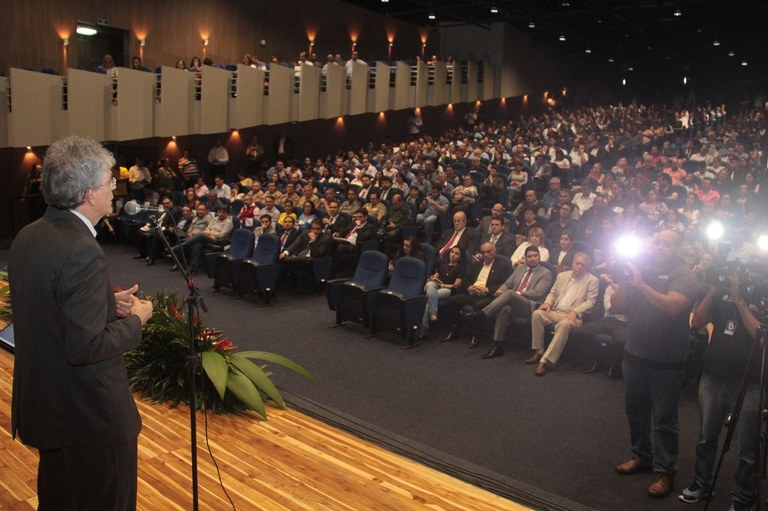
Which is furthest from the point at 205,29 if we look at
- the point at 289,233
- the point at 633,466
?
the point at 633,466

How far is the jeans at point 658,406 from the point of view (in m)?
3.84

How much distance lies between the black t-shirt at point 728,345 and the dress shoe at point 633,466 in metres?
0.83

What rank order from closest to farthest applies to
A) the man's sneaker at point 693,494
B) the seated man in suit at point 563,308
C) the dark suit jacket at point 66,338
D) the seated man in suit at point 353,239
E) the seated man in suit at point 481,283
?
the dark suit jacket at point 66,338, the man's sneaker at point 693,494, the seated man in suit at point 563,308, the seated man in suit at point 481,283, the seated man in suit at point 353,239

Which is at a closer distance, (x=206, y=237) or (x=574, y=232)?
(x=574, y=232)

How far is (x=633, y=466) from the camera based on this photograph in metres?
4.11

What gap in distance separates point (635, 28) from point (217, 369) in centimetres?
2106

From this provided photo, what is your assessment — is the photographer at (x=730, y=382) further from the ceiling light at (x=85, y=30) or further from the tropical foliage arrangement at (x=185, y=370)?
the ceiling light at (x=85, y=30)

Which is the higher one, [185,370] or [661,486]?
[185,370]

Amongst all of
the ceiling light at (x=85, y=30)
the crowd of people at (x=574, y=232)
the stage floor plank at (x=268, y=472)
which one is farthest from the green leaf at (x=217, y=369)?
the ceiling light at (x=85, y=30)

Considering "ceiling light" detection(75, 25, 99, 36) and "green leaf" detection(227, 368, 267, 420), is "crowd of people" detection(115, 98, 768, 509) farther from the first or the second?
"ceiling light" detection(75, 25, 99, 36)

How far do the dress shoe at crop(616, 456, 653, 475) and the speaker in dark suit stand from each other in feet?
10.1

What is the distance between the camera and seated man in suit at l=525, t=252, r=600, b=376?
6066mm

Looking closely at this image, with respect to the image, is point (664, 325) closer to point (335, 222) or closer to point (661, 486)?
point (661, 486)

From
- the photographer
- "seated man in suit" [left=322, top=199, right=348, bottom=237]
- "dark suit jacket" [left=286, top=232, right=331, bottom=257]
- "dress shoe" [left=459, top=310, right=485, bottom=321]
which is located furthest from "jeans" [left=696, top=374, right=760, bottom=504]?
"seated man in suit" [left=322, top=199, right=348, bottom=237]
